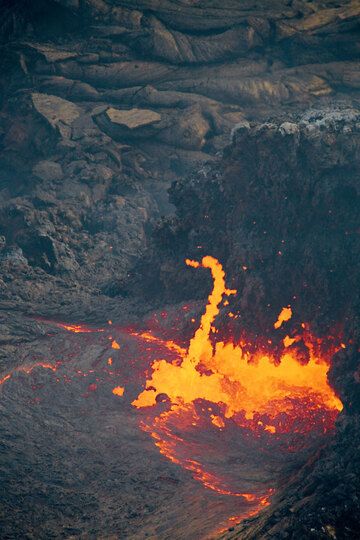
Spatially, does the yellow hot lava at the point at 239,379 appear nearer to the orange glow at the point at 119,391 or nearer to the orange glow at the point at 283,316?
the orange glow at the point at 283,316

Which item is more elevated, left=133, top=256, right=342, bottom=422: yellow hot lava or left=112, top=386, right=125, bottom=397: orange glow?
left=112, top=386, right=125, bottom=397: orange glow

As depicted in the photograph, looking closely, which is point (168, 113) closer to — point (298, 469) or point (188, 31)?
point (188, 31)

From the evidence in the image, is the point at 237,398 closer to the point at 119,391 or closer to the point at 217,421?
the point at 217,421

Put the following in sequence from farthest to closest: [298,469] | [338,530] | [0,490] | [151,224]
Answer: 1. [151,224]
2. [298,469]
3. [0,490]
4. [338,530]

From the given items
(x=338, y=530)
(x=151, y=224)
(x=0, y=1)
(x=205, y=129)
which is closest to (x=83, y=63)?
(x=0, y=1)

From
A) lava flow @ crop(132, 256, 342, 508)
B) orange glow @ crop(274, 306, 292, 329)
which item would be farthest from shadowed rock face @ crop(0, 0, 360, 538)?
lava flow @ crop(132, 256, 342, 508)

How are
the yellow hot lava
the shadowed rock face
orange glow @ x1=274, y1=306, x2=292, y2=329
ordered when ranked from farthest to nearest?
the shadowed rock face < orange glow @ x1=274, y1=306, x2=292, y2=329 < the yellow hot lava

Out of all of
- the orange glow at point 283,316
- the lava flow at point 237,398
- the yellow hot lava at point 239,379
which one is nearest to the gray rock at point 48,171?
the lava flow at point 237,398

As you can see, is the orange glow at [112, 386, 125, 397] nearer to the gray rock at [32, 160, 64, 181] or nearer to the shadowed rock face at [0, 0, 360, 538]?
the shadowed rock face at [0, 0, 360, 538]

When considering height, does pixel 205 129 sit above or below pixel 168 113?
below
